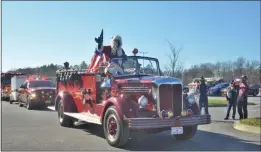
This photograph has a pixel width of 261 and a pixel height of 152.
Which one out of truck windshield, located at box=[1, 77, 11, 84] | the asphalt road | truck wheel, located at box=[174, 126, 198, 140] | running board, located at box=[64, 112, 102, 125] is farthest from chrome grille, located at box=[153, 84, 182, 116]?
truck windshield, located at box=[1, 77, 11, 84]

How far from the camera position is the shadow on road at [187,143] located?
25.6 ft

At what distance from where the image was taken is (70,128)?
10734 mm

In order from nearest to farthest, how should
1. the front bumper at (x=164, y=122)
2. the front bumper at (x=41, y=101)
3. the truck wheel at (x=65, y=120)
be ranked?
the front bumper at (x=164, y=122) < the truck wheel at (x=65, y=120) < the front bumper at (x=41, y=101)

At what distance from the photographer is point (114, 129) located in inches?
310

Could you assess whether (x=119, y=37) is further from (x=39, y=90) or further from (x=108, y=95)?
(x=39, y=90)

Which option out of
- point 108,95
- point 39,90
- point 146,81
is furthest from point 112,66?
point 39,90

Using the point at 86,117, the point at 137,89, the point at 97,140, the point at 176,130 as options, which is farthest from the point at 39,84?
the point at 176,130

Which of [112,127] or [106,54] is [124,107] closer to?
[112,127]

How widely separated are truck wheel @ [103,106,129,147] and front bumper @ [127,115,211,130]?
1.27ft

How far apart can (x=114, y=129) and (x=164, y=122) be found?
1269 mm

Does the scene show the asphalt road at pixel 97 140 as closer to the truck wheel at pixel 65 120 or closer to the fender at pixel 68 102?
the truck wheel at pixel 65 120

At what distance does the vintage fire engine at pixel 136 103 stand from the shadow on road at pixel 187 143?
360 mm

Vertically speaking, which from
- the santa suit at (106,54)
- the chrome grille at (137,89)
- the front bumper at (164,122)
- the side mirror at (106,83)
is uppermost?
the santa suit at (106,54)

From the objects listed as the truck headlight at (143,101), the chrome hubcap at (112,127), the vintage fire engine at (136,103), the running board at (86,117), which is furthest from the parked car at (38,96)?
the truck headlight at (143,101)
